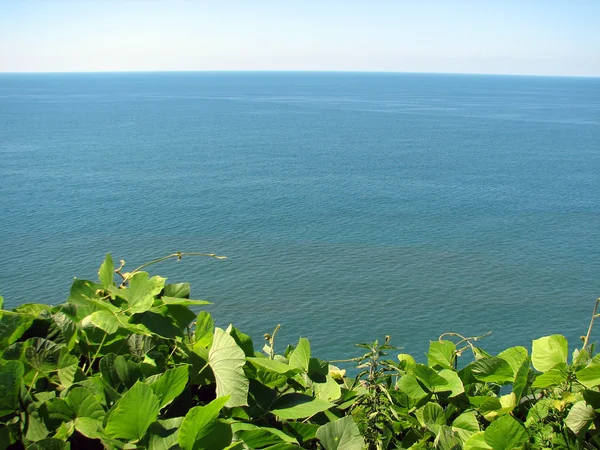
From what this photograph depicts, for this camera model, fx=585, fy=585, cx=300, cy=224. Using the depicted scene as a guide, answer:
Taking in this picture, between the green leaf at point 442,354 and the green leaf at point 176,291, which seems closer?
the green leaf at point 176,291

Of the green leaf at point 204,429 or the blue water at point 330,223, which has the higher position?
the green leaf at point 204,429

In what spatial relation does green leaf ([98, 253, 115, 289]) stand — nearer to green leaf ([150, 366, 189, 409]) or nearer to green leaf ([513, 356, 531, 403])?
green leaf ([150, 366, 189, 409])

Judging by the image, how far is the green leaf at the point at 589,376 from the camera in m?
1.84

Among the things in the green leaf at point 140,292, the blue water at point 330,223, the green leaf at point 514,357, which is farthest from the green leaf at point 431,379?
the blue water at point 330,223

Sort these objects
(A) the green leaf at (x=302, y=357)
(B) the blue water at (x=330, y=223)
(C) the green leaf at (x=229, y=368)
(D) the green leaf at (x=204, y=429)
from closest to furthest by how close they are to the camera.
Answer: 1. (D) the green leaf at (x=204, y=429)
2. (C) the green leaf at (x=229, y=368)
3. (A) the green leaf at (x=302, y=357)
4. (B) the blue water at (x=330, y=223)

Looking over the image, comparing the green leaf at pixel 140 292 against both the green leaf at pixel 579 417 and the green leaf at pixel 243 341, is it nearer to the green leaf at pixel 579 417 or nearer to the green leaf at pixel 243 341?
the green leaf at pixel 243 341

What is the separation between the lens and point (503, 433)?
1819mm

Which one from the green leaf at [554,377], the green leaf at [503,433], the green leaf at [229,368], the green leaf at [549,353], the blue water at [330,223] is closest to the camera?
the green leaf at [229,368]

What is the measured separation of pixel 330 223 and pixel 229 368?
46.9 meters

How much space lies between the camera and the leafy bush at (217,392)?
→ 5.15 ft

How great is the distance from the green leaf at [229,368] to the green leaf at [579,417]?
103 cm

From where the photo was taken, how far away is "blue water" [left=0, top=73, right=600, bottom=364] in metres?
33.8

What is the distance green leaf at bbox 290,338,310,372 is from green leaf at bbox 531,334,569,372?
0.79 metres

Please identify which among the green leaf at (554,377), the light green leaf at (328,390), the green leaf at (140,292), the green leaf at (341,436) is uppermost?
the green leaf at (140,292)
